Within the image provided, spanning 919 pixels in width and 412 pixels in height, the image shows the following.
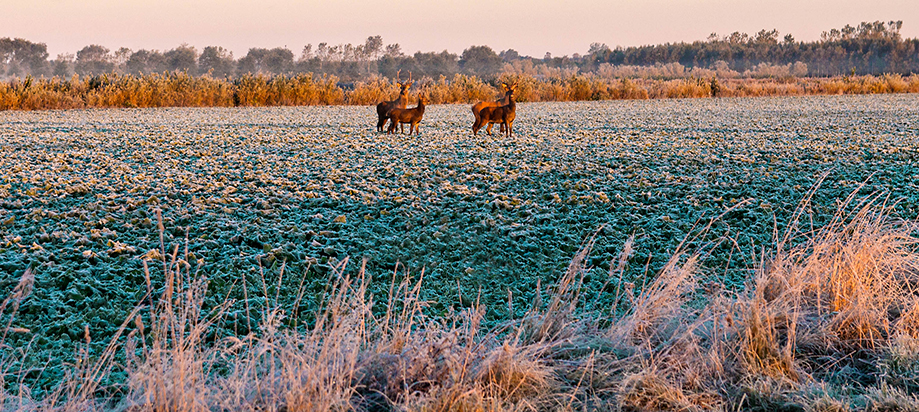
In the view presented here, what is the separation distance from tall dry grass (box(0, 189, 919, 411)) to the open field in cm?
20

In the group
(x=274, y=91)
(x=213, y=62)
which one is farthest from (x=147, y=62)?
(x=274, y=91)

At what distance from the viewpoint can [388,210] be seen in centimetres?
428

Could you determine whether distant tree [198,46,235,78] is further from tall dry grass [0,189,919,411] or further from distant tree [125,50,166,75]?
tall dry grass [0,189,919,411]

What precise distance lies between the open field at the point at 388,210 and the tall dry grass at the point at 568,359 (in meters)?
0.20

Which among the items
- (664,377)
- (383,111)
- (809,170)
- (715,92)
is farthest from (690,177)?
(715,92)

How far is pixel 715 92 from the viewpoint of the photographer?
20.4 metres

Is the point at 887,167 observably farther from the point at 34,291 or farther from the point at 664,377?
the point at 34,291

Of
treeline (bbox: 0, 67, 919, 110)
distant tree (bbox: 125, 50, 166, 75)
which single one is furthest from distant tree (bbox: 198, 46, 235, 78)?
treeline (bbox: 0, 67, 919, 110)

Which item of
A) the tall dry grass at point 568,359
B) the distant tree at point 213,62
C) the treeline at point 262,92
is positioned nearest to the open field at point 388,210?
the tall dry grass at point 568,359

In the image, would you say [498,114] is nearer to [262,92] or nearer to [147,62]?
[262,92]

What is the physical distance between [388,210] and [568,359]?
6.88ft

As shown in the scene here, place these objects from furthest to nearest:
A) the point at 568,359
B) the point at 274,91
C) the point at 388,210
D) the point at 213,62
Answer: the point at 213,62 → the point at 274,91 → the point at 388,210 → the point at 568,359

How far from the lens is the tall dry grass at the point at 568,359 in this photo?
78.3 inches

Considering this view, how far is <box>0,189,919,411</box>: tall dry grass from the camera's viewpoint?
199cm
